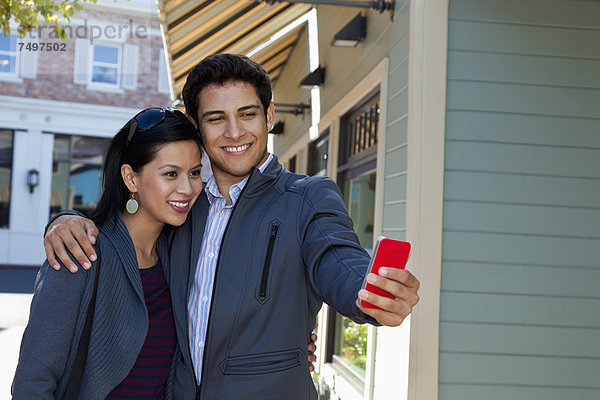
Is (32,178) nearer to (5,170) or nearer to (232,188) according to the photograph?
(5,170)

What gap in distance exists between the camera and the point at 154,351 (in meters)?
1.86

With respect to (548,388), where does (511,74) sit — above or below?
above

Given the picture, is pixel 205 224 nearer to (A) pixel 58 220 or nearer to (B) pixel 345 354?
(A) pixel 58 220

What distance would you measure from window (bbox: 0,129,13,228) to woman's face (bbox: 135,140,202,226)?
16.5 m

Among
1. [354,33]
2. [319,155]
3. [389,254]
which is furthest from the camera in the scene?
Result: [319,155]

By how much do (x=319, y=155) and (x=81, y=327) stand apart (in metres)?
5.37

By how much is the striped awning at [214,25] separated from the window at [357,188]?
1759 mm

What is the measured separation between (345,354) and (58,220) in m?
3.73

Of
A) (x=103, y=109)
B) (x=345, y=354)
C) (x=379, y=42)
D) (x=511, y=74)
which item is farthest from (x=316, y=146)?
(x=103, y=109)

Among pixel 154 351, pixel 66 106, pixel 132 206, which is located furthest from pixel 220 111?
pixel 66 106

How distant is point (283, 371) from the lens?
5.62 feet

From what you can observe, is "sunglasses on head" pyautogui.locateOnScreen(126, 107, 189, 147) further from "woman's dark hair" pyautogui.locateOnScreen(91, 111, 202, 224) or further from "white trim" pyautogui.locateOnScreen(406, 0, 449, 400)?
"white trim" pyautogui.locateOnScreen(406, 0, 449, 400)

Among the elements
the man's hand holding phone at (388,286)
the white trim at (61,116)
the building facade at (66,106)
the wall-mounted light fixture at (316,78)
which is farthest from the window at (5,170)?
the man's hand holding phone at (388,286)

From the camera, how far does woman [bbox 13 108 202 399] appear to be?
1.65 metres
